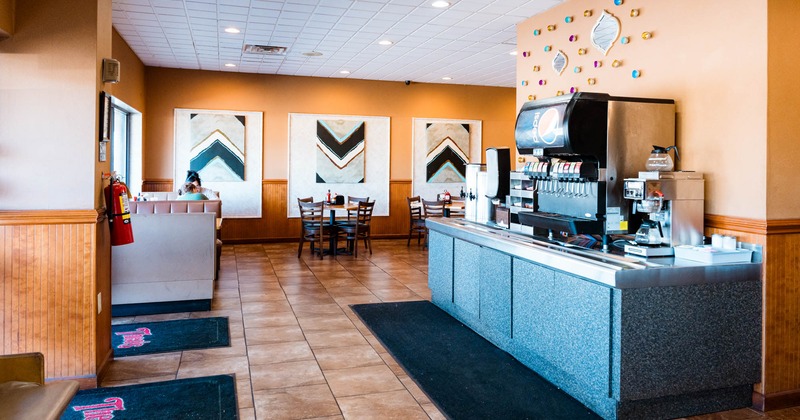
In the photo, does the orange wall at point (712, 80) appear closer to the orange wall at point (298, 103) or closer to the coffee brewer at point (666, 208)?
the coffee brewer at point (666, 208)

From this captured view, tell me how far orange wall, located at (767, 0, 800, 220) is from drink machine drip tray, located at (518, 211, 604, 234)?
0.97 meters

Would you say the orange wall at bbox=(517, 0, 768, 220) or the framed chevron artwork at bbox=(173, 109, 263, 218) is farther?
the framed chevron artwork at bbox=(173, 109, 263, 218)

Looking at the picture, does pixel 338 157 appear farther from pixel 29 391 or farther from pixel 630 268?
pixel 29 391

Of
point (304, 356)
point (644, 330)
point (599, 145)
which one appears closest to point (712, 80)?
point (599, 145)

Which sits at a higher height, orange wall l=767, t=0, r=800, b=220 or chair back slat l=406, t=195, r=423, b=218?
orange wall l=767, t=0, r=800, b=220

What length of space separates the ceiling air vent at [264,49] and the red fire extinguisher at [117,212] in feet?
14.6

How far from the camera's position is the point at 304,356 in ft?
14.1

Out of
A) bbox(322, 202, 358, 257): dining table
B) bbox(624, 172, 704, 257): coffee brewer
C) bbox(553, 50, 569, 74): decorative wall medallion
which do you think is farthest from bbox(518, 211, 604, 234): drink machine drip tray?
bbox(322, 202, 358, 257): dining table

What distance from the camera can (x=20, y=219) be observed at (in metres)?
3.59

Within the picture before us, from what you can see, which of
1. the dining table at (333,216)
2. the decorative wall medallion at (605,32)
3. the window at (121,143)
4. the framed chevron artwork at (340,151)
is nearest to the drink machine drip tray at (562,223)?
the decorative wall medallion at (605,32)

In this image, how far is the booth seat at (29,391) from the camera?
189 cm

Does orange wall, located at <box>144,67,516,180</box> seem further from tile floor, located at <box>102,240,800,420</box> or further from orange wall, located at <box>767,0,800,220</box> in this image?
orange wall, located at <box>767,0,800,220</box>

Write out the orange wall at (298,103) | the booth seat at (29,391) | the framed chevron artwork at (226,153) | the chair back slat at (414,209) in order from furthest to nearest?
1. the chair back slat at (414,209)
2. the framed chevron artwork at (226,153)
3. the orange wall at (298,103)
4. the booth seat at (29,391)

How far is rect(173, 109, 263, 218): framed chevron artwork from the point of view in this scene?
33.3 ft
